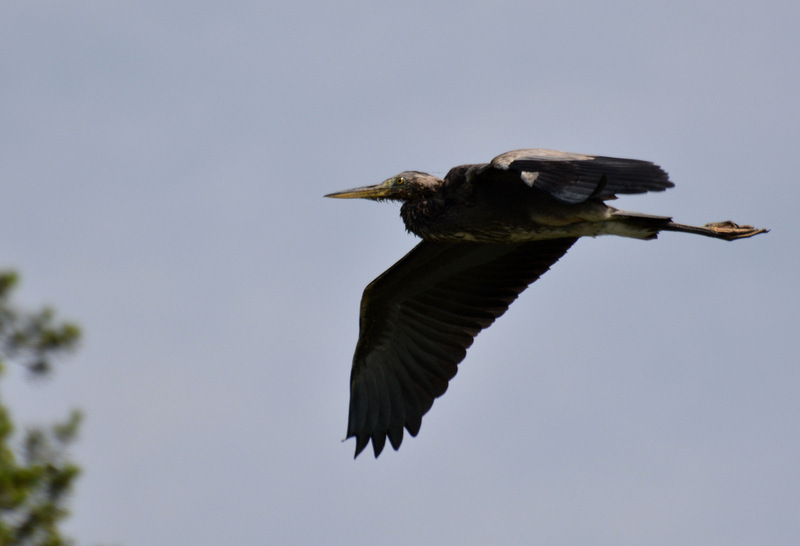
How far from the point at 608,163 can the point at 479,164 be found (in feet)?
4.43

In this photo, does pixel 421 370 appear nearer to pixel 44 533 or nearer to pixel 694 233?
pixel 694 233

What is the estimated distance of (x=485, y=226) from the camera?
10.4 meters

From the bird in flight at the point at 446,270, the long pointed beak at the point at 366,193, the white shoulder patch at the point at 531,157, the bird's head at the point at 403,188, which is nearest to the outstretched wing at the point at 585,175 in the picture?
the white shoulder patch at the point at 531,157

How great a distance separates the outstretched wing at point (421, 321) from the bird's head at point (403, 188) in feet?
1.91

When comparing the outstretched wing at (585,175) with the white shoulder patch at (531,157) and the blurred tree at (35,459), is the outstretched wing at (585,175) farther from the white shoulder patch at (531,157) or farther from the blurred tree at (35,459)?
the blurred tree at (35,459)

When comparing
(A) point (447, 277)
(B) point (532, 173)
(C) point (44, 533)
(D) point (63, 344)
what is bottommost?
(C) point (44, 533)

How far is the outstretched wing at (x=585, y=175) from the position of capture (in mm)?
8625

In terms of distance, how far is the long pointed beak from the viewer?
36.5 ft

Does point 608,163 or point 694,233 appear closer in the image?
point 608,163

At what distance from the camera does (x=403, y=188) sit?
10.9 meters

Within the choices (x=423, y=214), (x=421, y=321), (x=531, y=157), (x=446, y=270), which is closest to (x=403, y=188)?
(x=423, y=214)

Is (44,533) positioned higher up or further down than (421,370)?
further down

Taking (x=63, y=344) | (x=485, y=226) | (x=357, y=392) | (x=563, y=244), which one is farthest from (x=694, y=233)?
(x=63, y=344)

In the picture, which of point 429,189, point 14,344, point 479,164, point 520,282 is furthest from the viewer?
point 520,282
